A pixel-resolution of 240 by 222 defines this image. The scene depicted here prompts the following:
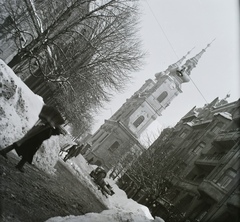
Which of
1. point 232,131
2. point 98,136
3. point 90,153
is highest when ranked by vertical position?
point 232,131

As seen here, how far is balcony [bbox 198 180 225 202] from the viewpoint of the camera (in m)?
19.6

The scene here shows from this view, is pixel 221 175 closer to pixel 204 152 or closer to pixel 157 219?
pixel 204 152

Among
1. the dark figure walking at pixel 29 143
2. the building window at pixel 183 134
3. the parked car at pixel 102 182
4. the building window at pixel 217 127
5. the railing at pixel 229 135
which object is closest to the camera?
the dark figure walking at pixel 29 143

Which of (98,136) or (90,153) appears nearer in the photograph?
(90,153)

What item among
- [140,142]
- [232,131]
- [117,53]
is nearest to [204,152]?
[232,131]

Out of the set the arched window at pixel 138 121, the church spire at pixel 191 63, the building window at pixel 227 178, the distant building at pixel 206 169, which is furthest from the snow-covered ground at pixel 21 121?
the church spire at pixel 191 63

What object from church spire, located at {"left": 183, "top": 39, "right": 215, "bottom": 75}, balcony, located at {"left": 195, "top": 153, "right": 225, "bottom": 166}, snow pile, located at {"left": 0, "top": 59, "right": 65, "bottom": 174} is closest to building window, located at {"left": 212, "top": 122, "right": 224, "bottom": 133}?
balcony, located at {"left": 195, "top": 153, "right": 225, "bottom": 166}

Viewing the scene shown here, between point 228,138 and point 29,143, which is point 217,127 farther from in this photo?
point 29,143

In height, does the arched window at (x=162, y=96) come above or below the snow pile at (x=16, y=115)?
above

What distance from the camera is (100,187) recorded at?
47.9 ft

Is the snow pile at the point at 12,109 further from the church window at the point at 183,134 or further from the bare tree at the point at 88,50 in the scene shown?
the church window at the point at 183,134

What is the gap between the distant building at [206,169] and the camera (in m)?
19.2

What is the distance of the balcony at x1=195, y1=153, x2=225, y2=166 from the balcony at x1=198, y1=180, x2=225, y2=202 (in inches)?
136

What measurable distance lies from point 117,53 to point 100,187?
8.78 meters
